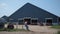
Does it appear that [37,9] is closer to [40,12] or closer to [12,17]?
[40,12]

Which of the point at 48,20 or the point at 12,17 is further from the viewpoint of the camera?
the point at 12,17

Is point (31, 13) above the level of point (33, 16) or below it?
above

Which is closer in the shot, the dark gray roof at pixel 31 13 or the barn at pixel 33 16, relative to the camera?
the barn at pixel 33 16

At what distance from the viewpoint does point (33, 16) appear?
5269cm

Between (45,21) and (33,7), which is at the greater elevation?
(33,7)

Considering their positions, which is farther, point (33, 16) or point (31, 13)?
point (31, 13)

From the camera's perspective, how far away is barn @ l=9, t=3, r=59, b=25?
51.6 m

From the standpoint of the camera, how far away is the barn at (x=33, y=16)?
5162 centimetres

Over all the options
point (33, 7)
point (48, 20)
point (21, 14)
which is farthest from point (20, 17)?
point (48, 20)

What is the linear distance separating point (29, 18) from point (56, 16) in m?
7.61

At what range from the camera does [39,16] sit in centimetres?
5241

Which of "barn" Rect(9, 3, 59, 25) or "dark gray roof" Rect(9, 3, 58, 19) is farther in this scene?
"dark gray roof" Rect(9, 3, 58, 19)

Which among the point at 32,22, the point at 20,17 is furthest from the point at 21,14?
the point at 32,22

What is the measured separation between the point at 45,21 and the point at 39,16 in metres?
2.25
